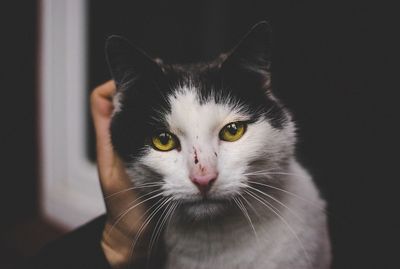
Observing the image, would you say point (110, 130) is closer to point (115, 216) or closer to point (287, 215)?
point (115, 216)

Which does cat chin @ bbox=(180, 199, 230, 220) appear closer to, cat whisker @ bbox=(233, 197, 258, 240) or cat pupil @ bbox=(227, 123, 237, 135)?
cat whisker @ bbox=(233, 197, 258, 240)

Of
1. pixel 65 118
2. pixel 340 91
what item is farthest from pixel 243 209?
pixel 65 118

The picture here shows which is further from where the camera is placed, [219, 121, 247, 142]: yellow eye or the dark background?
the dark background

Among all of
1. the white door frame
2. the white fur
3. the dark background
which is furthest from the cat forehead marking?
the white door frame

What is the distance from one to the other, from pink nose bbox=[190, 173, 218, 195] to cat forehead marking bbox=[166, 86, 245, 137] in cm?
9

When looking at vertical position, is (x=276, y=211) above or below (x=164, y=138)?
below

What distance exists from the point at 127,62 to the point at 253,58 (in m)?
0.27

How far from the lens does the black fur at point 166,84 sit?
781 mm

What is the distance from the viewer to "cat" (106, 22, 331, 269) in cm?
73

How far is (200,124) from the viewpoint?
711mm

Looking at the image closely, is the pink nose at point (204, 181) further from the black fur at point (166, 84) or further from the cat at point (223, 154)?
the black fur at point (166, 84)

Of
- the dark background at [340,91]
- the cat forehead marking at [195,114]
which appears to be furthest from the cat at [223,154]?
the dark background at [340,91]

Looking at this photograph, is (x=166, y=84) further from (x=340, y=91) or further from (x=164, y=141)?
(x=340, y=91)

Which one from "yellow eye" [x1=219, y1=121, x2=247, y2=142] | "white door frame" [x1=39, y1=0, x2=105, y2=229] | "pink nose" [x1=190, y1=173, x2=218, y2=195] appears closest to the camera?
"pink nose" [x1=190, y1=173, x2=218, y2=195]
